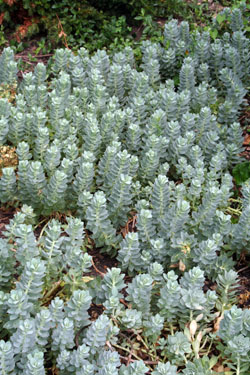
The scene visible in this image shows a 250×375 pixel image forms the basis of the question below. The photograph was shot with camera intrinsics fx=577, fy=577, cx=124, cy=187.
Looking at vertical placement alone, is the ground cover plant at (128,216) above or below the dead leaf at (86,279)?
above

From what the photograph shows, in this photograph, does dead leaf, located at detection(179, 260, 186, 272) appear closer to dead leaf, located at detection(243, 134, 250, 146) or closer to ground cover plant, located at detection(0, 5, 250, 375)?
ground cover plant, located at detection(0, 5, 250, 375)

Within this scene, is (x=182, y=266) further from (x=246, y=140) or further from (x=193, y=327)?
(x=246, y=140)

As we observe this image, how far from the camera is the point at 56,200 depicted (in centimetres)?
356

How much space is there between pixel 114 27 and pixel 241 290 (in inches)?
129

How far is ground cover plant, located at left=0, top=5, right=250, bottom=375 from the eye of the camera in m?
2.76

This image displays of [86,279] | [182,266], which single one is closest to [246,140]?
[182,266]

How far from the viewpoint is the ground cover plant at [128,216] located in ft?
9.06

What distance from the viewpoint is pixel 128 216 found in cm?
376

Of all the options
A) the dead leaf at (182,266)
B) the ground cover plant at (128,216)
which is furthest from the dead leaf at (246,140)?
the dead leaf at (182,266)

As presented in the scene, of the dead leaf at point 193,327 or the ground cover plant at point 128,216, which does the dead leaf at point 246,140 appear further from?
the dead leaf at point 193,327

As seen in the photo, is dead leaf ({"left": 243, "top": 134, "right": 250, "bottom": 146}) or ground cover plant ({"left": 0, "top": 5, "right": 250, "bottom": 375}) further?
dead leaf ({"left": 243, "top": 134, "right": 250, "bottom": 146})

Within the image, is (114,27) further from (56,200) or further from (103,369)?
(103,369)

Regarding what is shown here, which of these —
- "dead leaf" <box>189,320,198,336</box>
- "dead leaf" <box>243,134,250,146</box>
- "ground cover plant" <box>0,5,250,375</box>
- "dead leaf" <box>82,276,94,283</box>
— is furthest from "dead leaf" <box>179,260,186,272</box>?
"dead leaf" <box>243,134,250,146</box>

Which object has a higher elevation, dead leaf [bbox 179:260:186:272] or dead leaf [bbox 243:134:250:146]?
dead leaf [bbox 179:260:186:272]
